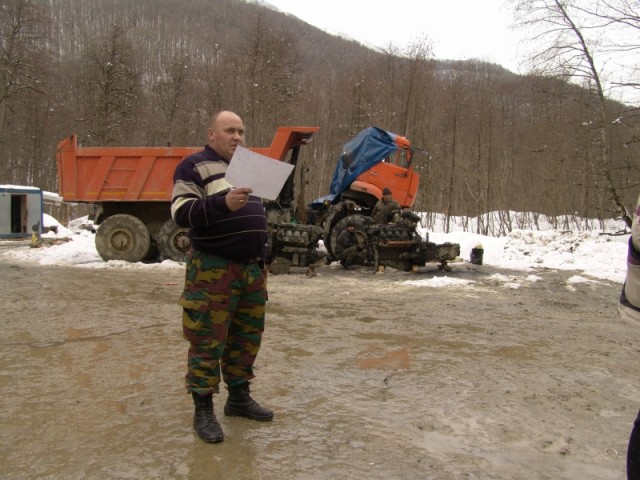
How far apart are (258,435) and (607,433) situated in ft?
6.92

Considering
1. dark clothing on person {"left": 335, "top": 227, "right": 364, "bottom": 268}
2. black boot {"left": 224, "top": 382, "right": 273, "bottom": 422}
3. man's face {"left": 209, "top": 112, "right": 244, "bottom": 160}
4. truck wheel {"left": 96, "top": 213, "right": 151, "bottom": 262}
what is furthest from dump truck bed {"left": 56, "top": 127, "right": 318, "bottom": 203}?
black boot {"left": 224, "top": 382, "right": 273, "bottom": 422}

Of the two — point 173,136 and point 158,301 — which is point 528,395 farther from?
point 173,136

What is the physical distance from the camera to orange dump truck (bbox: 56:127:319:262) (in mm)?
11836

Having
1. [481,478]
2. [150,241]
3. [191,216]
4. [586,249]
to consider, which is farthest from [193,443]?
[586,249]

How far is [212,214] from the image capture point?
9.07 ft

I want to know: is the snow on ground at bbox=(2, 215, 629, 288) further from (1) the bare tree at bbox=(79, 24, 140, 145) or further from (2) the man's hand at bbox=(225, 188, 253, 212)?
(1) the bare tree at bbox=(79, 24, 140, 145)

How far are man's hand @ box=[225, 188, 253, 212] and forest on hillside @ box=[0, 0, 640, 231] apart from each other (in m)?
10.6

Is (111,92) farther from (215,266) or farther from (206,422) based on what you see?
(206,422)

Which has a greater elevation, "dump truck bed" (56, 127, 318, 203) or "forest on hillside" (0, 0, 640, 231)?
"forest on hillside" (0, 0, 640, 231)

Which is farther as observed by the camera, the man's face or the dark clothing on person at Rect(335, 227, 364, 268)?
the dark clothing on person at Rect(335, 227, 364, 268)

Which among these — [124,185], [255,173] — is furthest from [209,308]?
[124,185]

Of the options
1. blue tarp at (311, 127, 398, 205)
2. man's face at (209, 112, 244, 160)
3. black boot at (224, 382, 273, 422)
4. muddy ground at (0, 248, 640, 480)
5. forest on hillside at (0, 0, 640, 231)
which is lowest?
muddy ground at (0, 248, 640, 480)

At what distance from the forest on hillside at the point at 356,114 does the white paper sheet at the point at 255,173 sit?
10484mm

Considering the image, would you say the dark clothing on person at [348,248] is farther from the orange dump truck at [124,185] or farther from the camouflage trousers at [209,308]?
the camouflage trousers at [209,308]
